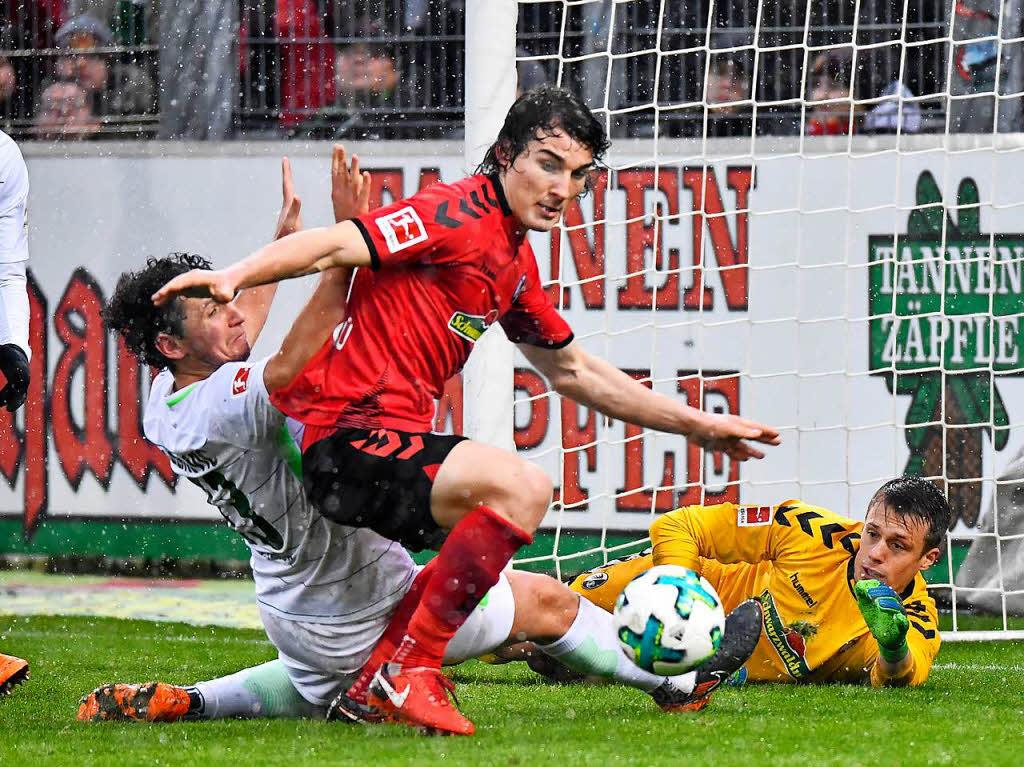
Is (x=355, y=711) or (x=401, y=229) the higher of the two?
(x=401, y=229)

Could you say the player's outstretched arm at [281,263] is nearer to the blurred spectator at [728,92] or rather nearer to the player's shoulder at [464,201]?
the player's shoulder at [464,201]

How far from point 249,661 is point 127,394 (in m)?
2.79

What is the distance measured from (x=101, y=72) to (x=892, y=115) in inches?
169

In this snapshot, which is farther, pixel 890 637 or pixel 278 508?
pixel 890 637

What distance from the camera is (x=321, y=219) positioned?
7.93 meters

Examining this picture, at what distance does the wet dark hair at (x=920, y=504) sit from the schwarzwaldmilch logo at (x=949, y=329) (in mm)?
2096

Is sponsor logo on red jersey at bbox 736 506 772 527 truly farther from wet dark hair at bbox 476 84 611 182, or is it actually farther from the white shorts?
wet dark hair at bbox 476 84 611 182

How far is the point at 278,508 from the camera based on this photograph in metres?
4.00

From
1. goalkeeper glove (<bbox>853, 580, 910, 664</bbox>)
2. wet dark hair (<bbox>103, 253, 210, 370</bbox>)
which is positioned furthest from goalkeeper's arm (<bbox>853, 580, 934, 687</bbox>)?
wet dark hair (<bbox>103, 253, 210, 370</bbox>)


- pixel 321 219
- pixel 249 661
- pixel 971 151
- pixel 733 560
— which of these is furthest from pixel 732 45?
pixel 249 661

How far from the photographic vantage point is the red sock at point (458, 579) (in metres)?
3.58

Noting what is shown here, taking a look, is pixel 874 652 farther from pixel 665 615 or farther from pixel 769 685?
pixel 665 615

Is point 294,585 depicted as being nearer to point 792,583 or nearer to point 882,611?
point 882,611

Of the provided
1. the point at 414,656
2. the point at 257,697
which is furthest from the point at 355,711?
the point at 257,697
